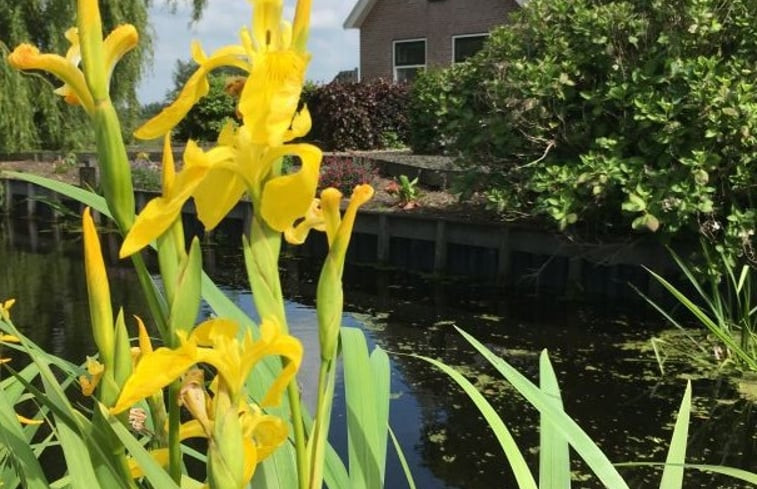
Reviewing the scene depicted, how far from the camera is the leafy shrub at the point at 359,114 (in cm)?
1420

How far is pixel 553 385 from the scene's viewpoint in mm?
958

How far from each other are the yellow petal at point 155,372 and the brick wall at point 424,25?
16.0 metres

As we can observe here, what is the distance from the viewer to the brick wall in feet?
53.9

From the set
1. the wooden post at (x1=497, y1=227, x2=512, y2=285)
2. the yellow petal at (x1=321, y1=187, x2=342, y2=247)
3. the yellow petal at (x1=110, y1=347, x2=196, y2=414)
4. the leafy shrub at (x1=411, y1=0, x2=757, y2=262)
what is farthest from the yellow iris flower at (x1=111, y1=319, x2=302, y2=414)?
the wooden post at (x1=497, y1=227, x2=512, y2=285)

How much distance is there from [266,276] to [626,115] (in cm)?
570

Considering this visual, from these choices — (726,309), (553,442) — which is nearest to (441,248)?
(726,309)

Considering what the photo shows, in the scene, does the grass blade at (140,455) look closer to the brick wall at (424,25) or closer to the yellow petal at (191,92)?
the yellow petal at (191,92)

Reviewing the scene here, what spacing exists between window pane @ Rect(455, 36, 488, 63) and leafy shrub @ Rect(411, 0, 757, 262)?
985 centimetres

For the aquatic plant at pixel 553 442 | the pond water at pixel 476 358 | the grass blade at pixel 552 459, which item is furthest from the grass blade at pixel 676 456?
the pond water at pixel 476 358

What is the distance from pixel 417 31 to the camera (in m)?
17.6

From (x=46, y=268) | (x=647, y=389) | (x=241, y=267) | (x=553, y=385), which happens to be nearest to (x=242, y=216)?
(x=241, y=267)

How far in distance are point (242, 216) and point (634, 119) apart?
5284 millimetres

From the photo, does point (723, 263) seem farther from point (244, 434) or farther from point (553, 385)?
point (244, 434)

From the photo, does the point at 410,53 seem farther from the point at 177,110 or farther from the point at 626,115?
the point at 177,110
